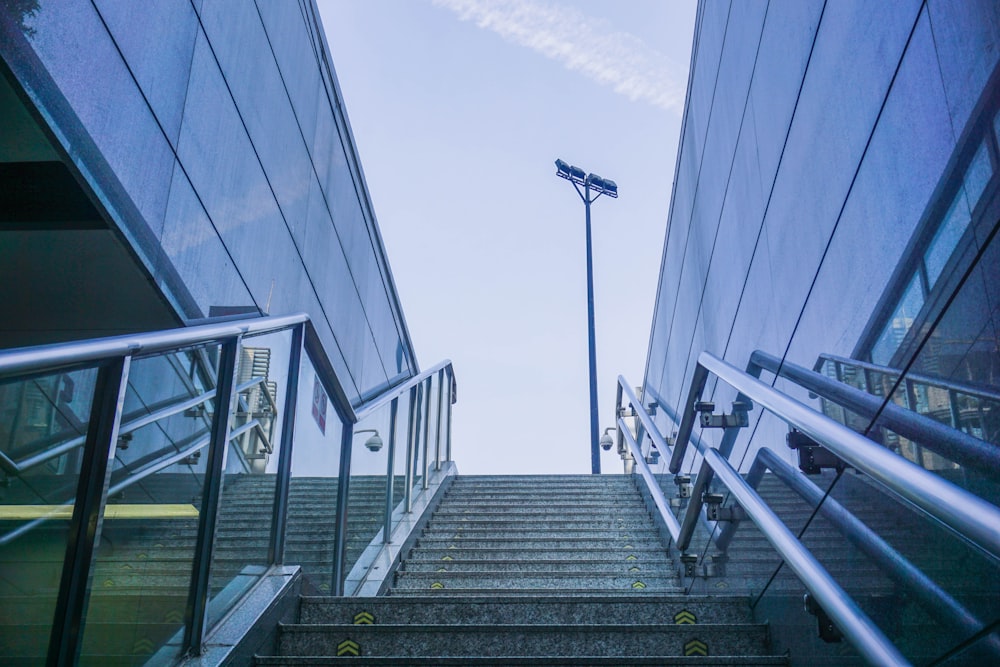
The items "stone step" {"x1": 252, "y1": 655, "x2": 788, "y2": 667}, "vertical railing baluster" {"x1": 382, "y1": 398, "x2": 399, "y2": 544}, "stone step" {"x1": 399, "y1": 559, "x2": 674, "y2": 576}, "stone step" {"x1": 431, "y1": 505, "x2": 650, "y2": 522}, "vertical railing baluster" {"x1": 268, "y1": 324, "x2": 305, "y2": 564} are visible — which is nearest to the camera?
"stone step" {"x1": 252, "y1": 655, "x2": 788, "y2": 667}

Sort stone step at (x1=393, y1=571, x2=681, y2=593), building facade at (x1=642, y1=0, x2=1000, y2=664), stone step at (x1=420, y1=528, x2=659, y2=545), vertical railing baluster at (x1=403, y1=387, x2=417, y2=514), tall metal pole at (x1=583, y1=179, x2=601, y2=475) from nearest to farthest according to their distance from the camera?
1. building facade at (x1=642, y1=0, x2=1000, y2=664)
2. stone step at (x1=393, y1=571, x2=681, y2=593)
3. stone step at (x1=420, y1=528, x2=659, y2=545)
4. vertical railing baluster at (x1=403, y1=387, x2=417, y2=514)
5. tall metal pole at (x1=583, y1=179, x2=601, y2=475)

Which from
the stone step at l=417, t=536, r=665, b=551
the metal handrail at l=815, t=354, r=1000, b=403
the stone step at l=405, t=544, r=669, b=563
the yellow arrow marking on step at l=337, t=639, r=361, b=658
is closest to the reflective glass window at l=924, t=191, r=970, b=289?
the metal handrail at l=815, t=354, r=1000, b=403

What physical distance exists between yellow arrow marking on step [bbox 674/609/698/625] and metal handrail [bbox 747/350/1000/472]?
4.27 feet

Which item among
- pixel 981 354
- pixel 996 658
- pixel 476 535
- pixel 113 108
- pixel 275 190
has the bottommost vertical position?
pixel 996 658

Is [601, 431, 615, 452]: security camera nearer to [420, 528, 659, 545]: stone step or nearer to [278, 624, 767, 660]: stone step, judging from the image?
[420, 528, 659, 545]: stone step

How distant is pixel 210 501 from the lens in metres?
3.13

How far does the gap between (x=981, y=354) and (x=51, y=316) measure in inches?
160

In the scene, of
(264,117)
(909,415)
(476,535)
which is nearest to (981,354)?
(909,415)

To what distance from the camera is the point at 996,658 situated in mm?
1607

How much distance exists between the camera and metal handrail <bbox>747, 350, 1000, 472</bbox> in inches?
63.9

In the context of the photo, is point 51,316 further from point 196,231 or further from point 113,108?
point 113,108

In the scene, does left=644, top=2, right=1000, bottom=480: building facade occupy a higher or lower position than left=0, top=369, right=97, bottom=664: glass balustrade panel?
higher

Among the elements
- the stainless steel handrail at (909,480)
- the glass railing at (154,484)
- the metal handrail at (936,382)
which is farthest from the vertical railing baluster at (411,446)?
the metal handrail at (936,382)

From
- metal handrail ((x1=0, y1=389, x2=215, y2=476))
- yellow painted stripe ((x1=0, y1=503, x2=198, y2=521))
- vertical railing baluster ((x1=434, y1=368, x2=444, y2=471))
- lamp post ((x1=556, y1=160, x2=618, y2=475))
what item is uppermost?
lamp post ((x1=556, y1=160, x2=618, y2=475))
